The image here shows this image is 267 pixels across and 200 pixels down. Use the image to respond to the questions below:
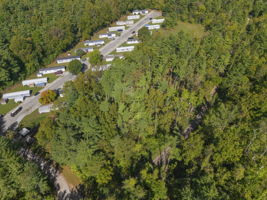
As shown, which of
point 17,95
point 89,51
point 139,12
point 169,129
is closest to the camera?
point 169,129

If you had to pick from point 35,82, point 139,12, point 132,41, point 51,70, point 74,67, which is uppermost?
point 139,12

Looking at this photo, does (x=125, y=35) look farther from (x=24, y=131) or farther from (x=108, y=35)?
(x=24, y=131)

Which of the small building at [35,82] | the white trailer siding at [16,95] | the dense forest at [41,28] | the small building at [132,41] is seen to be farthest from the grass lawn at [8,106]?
the small building at [132,41]

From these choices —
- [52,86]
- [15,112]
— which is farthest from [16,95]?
[52,86]

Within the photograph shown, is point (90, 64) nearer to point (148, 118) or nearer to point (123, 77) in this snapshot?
point (123, 77)

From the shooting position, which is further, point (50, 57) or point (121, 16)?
point (121, 16)

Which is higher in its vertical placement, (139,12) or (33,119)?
(139,12)

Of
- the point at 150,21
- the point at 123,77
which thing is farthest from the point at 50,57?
the point at 150,21
